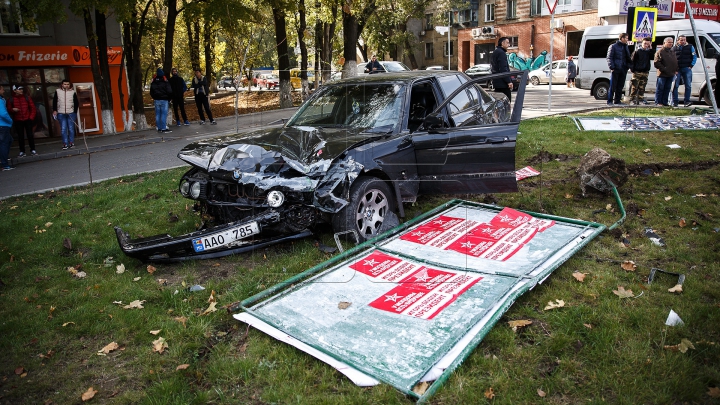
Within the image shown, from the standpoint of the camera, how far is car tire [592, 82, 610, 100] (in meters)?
19.2

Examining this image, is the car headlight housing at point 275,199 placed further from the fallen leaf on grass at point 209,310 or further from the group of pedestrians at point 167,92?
the group of pedestrians at point 167,92

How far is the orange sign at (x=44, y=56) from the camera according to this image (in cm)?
1761

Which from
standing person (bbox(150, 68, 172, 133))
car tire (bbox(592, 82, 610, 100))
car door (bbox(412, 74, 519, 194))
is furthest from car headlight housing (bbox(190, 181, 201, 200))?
car tire (bbox(592, 82, 610, 100))

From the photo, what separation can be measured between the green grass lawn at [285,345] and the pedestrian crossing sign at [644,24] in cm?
912

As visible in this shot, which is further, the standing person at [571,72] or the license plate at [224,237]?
the standing person at [571,72]

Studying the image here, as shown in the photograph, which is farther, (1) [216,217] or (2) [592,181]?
(2) [592,181]

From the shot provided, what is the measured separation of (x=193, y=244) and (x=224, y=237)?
28cm

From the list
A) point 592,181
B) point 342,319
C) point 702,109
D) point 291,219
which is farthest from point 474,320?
point 702,109

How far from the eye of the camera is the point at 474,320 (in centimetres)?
376

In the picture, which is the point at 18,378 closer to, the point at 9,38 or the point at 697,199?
the point at 697,199

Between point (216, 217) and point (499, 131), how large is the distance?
3.09 m

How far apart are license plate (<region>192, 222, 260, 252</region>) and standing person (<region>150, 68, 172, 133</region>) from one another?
529 inches

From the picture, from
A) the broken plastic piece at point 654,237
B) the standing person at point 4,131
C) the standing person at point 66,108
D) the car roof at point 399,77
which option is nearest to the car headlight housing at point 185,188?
the car roof at point 399,77

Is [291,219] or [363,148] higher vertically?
[363,148]
